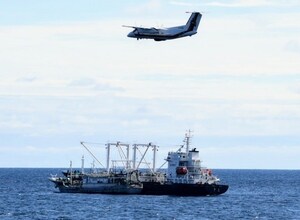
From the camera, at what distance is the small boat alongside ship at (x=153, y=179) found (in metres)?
163

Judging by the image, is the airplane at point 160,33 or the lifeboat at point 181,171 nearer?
the airplane at point 160,33

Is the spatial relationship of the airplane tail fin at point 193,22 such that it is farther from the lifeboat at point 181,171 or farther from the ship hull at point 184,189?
the ship hull at point 184,189

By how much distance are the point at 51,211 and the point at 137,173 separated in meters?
41.0

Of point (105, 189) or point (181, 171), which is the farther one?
point (105, 189)

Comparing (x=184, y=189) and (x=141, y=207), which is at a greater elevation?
(x=184, y=189)

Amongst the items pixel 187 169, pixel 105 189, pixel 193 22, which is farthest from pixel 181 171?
pixel 193 22

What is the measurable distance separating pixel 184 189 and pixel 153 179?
10.7m

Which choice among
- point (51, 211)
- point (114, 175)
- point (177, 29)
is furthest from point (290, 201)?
point (177, 29)

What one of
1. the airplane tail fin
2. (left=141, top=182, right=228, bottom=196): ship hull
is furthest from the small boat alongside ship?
the airplane tail fin

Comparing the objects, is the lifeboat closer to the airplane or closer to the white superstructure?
the white superstructure

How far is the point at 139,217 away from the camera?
12081cm

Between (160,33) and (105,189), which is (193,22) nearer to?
(160,33)

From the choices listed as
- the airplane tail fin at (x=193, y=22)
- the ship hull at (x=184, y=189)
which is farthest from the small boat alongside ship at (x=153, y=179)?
the airplane tail fin at (x=193, y=22)

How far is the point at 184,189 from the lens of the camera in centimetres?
16288
